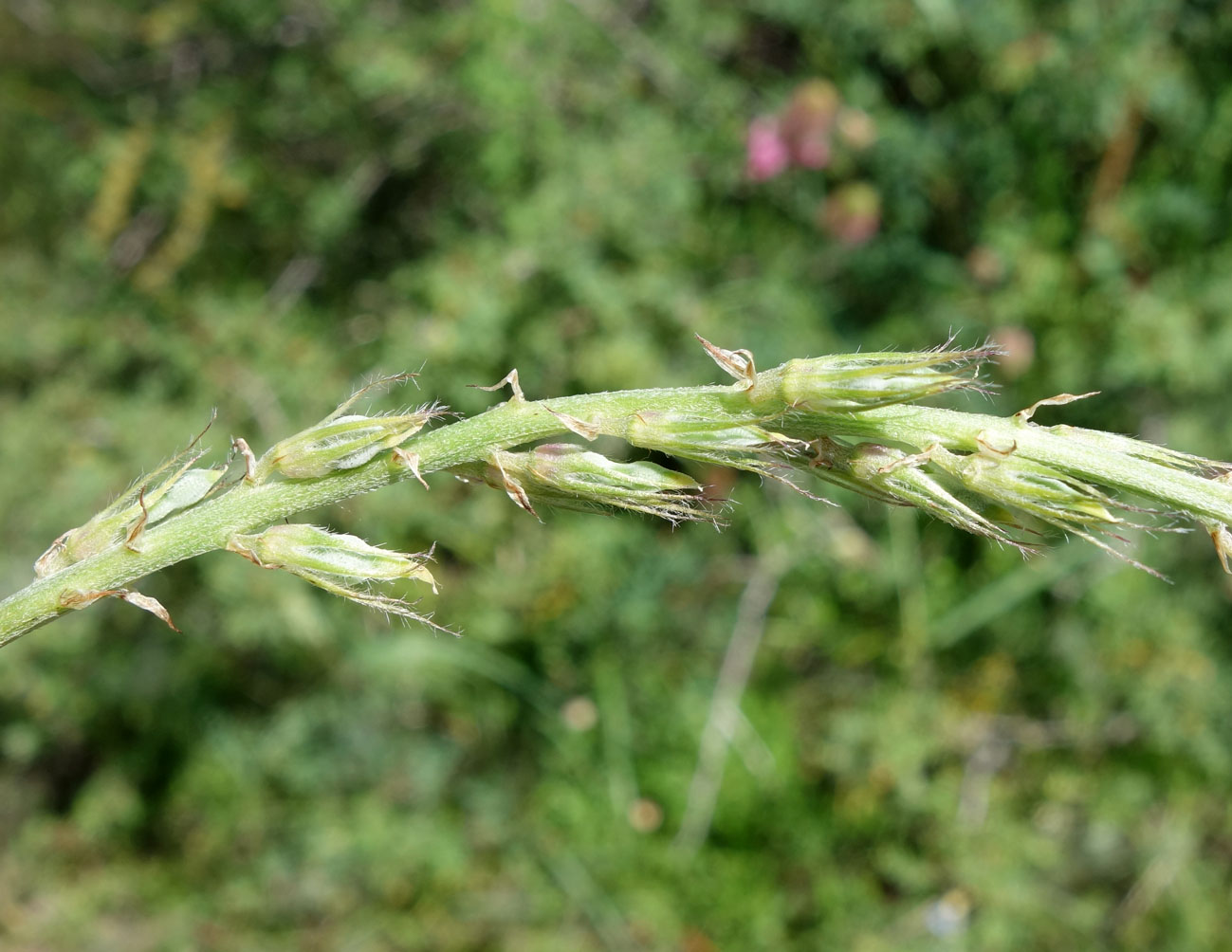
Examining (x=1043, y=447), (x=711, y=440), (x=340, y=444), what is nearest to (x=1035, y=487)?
(x=1043, y=447)

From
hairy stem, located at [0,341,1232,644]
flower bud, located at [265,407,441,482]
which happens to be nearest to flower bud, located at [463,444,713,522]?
hairy stem, located at [0,341,1232,644]

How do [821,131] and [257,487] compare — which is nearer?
[257,487]

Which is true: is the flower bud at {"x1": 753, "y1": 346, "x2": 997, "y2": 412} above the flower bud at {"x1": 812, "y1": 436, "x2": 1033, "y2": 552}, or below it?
above

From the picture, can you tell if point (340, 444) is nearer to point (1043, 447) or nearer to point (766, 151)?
point (1043, 447)

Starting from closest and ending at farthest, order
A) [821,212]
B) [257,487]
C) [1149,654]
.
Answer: [257,487]
[1149,654]
[821,212]

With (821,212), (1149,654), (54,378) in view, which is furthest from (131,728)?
(1149,654)

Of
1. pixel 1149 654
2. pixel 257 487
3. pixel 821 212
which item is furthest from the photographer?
pixel 821 212

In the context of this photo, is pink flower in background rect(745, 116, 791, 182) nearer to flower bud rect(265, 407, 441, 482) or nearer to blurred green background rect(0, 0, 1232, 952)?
blurred green background rect(0, 0, 1232, 952)

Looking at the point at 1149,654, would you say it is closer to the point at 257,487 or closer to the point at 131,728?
the point at 257,487
